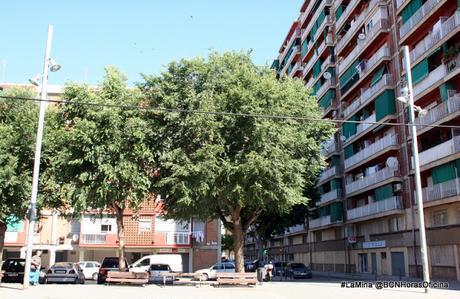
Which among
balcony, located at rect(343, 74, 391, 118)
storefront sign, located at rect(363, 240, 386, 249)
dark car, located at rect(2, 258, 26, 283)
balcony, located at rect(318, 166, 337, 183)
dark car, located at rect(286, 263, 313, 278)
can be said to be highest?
balcony, located at rect(343, 74, 391, 118)

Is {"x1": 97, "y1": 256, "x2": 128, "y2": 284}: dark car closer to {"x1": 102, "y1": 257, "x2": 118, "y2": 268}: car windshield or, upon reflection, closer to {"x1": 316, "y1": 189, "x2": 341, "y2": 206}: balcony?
{"x1": 102, "y1": 257, "x2": 118, "y2": 268}: car windshield

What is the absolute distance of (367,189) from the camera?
151ft

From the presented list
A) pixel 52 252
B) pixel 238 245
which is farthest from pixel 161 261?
pixel 52 252

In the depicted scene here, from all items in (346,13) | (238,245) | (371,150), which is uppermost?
(346,13)

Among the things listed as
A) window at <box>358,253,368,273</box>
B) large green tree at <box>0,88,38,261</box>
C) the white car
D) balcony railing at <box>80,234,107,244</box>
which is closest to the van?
the white car

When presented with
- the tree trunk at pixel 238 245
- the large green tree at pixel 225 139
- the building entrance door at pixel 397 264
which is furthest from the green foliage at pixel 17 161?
the building entrance door at pixel 397 264

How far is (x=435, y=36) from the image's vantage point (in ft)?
114

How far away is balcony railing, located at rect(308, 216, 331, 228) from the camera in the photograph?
5640 cm

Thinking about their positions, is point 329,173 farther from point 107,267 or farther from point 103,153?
point 103,153

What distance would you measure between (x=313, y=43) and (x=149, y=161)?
143ft

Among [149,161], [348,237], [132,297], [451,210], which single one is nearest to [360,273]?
[348,237]

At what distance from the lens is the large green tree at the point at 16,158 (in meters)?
24.6

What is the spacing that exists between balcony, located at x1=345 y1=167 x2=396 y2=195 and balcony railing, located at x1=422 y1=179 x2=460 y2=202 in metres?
5.81

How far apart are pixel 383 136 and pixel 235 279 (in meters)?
25.6
